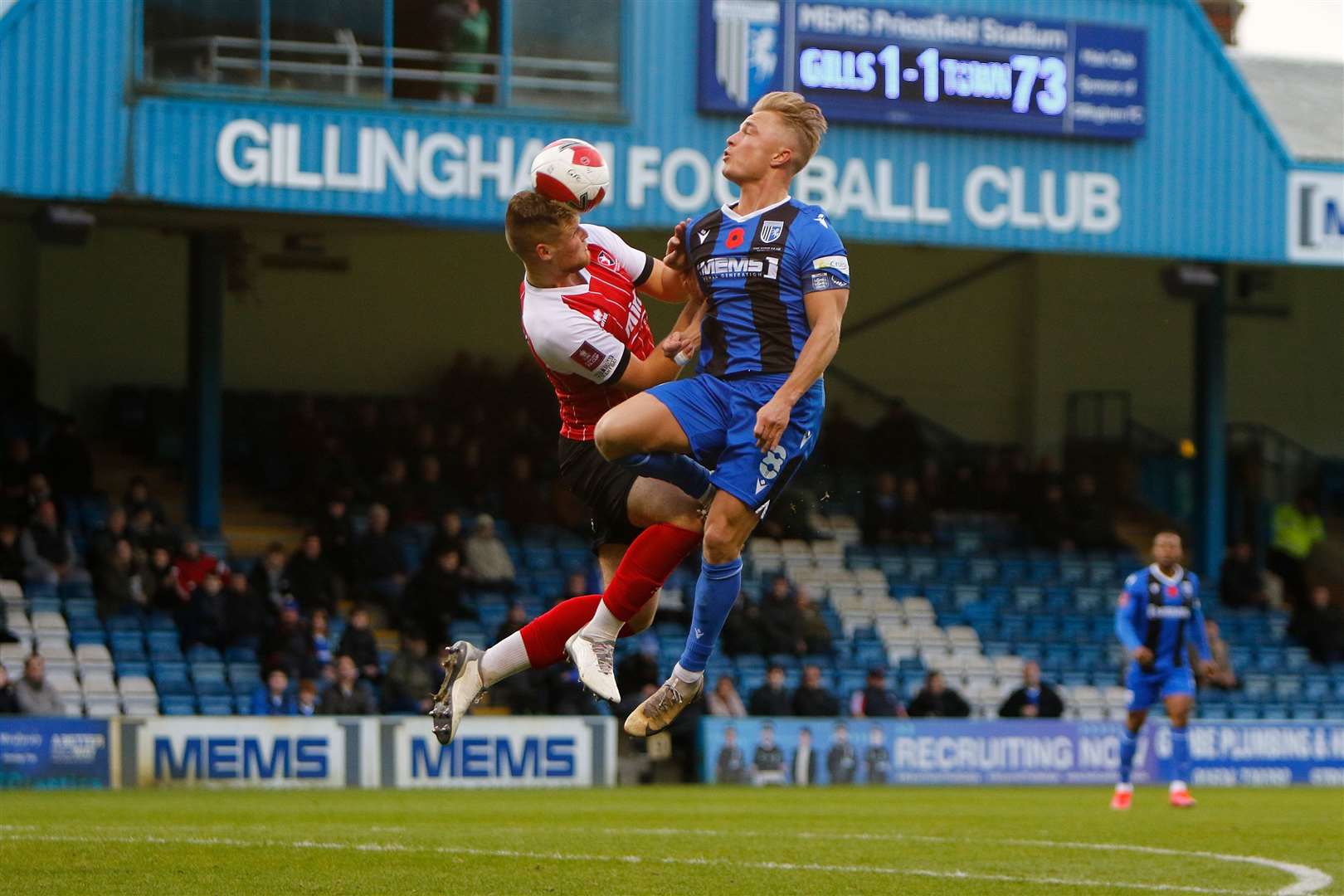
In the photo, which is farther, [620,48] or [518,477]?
[518,477]

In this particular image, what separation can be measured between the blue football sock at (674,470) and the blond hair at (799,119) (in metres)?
1.32

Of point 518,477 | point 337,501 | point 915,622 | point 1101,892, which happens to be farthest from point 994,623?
point 1101,892

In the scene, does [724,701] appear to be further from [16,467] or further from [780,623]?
[16,467]

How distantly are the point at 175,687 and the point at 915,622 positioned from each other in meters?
9.76

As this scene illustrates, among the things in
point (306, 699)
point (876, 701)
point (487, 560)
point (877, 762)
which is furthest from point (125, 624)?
point (877, 762)

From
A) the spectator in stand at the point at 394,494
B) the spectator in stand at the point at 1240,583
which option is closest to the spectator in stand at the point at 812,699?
the spectator in stand at the point at 394,494

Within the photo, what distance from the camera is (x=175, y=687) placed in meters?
22.2

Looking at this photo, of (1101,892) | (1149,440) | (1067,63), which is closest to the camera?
(1101,892)

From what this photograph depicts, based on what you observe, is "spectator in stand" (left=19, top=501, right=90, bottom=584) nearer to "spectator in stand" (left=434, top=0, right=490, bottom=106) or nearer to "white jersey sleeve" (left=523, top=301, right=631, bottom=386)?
"spectator in stand" (left=434, top=0, right=490, bottom=106)

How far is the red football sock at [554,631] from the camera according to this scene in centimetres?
972

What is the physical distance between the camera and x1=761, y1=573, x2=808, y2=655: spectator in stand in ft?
82.5

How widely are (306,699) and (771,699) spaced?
5166mm

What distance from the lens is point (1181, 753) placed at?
66.2ft

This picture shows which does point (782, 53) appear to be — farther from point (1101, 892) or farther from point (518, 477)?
point (1101, 892)
